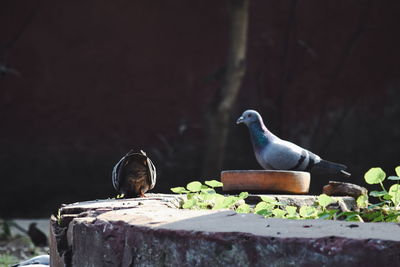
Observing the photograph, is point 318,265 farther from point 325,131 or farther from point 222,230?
point 325,131

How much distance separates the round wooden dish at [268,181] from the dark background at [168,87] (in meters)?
3.70

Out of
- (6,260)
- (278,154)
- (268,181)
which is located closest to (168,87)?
(6,260)

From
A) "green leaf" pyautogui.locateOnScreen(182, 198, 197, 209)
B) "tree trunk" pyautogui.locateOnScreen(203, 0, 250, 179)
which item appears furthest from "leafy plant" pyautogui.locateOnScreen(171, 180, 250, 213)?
"tree trunk" pyautogui.locateOnScreen(203, 0, 250, 179)

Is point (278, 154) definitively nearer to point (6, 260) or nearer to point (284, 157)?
point (284, 157)

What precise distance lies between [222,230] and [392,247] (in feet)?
1.56

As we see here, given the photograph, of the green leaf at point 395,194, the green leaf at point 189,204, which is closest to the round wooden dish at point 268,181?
the green leaf at point 189,204

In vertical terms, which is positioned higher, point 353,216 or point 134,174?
point 134,174

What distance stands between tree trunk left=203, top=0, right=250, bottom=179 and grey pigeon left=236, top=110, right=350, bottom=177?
2.44 m

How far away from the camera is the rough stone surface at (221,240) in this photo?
6.31 feet

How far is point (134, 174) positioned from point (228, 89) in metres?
3.62

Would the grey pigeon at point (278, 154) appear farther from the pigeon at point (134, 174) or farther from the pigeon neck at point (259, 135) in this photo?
the pigeon at point (134, 174)

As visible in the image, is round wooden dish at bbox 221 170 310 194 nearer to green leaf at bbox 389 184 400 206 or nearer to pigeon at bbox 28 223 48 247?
green leaf at bbox 389 184 400 206

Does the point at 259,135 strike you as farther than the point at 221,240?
Yes

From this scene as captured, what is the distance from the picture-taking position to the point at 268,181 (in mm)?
A: 3652
